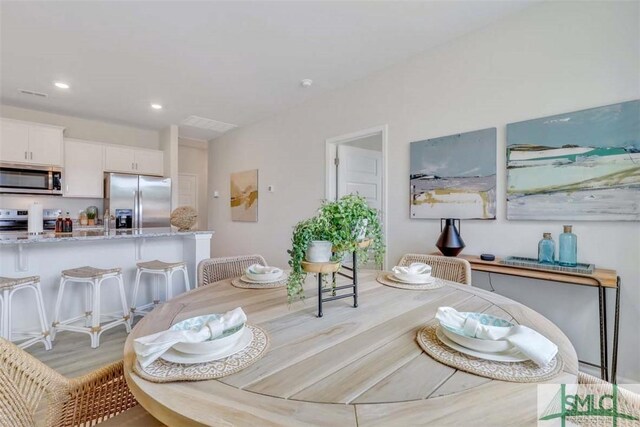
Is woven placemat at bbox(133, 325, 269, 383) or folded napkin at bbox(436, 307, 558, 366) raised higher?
folded napkin at bbox(436, 307, 558, 366)

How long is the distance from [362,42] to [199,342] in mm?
2691

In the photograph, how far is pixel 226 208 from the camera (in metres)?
5.35

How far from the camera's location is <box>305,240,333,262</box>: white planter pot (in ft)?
3.54

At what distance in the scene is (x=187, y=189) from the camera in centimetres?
624

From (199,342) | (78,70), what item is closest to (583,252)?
(199,342)

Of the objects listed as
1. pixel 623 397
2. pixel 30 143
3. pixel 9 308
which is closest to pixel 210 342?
pixel 623 397

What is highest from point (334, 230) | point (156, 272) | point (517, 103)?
point (517, 103)

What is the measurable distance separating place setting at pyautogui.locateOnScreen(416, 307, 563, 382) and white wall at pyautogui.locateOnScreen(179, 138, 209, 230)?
608cm

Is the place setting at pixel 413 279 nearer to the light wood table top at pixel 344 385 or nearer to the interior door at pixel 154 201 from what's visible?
the light wood table top at pixel 344 385

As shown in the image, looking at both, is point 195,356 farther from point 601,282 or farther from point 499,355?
point 601,282

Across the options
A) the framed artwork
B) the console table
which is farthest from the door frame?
the framed artwork

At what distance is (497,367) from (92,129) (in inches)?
236

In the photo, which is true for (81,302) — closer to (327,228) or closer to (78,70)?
(78,70)

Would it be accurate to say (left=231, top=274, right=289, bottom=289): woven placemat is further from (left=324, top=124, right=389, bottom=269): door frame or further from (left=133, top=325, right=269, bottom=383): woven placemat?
(left=324, top=124, right=389, bottom=269): door frame
